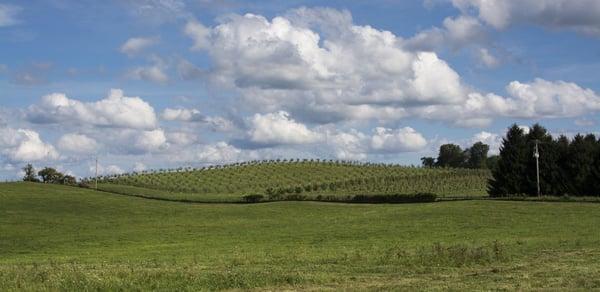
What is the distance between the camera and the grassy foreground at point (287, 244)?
20828mm

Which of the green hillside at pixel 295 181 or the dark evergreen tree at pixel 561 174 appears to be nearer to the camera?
the dark evergreen tree at pixel 561 174

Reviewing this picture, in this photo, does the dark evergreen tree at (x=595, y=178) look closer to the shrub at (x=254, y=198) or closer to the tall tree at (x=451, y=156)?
the shrub at (x=254, y=198)

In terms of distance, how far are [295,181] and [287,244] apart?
92349 millimetres

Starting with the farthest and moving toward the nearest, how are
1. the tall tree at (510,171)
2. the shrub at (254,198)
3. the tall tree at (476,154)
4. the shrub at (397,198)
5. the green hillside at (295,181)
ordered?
the tall tree at (476,154)
the green hillside at (295,181)
the shrub at (254,198)
the tall tree at (510,171)
the shrub at (397,198)

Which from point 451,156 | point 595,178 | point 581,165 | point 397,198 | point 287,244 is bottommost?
point 287,244

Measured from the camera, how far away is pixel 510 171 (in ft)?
288

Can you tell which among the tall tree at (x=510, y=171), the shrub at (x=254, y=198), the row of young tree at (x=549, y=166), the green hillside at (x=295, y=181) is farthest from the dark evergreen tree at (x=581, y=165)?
the shrub at (x=254, y=198)

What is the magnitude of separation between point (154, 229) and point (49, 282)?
3733 cm

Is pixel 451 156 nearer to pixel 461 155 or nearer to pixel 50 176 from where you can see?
pixel 461 155

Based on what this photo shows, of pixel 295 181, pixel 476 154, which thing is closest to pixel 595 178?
pixel 295 181

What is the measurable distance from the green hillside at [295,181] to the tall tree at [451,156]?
1514 inches

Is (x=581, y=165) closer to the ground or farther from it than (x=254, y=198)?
farther from it

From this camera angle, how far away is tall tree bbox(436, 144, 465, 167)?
622 feet

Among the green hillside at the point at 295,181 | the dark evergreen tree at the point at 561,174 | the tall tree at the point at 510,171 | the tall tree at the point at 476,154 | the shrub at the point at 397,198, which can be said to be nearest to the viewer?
the shrub at the point at 397,198
